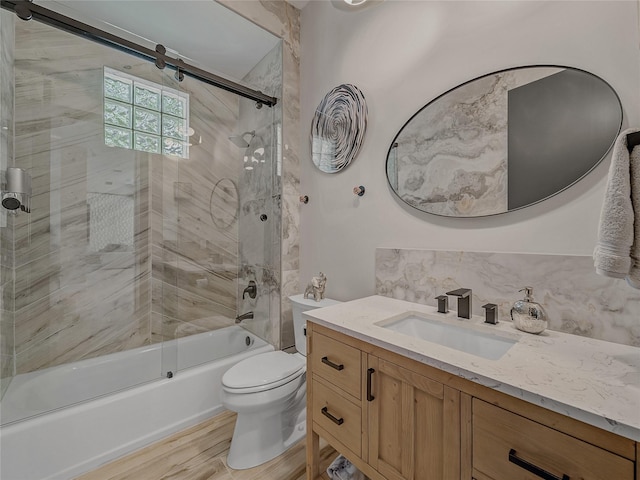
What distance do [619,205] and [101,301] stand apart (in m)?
2.80

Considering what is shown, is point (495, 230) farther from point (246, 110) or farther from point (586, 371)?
point (246, 110)

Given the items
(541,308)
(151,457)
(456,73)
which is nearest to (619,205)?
(541,308)

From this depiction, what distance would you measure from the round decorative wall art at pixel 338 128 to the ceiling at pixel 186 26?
0.79m

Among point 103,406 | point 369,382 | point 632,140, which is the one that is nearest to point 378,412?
point 369,382

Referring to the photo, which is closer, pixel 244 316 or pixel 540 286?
pixel 540 286

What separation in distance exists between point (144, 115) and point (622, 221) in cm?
281

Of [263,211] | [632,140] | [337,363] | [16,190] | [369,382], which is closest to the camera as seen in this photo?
[632,140]

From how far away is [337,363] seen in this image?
108 centimetres

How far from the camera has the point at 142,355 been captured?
2.01m

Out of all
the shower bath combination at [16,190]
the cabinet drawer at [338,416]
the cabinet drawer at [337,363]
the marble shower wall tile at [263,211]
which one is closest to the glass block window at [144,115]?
the marble shower wall tile at [263,211]

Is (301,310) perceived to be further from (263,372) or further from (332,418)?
(332,418)

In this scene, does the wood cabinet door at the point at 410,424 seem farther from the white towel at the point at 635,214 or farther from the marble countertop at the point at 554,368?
the white towel at the point at 635,214

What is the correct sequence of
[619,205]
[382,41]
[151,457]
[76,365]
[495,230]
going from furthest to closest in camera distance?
1. [76,365]
2. [382,41]
3. [151,457]
4. [495,230]
5. [619,205]

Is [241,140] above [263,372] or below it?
above
